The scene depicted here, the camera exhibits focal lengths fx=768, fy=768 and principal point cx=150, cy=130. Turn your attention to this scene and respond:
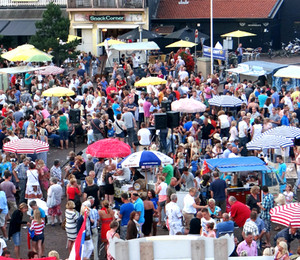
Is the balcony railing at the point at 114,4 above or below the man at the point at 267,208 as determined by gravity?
above

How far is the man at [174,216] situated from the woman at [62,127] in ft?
28.1

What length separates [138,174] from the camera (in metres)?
18.4

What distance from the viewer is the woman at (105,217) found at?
15125 mm

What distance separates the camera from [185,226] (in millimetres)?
15992

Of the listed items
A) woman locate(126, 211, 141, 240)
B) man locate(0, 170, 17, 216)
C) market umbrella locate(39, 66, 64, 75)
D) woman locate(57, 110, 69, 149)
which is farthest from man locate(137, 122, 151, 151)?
market umbrella locate(39, 66, 64, 75)

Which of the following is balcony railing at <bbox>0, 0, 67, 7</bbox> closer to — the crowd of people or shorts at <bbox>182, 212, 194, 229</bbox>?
the crowd of people

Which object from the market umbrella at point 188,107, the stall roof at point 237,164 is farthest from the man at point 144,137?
the stall roof at point 237,164

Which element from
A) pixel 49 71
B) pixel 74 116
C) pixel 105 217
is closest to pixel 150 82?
pixel 74 116

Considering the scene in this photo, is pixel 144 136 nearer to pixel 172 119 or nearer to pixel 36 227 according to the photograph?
pixel 172 119

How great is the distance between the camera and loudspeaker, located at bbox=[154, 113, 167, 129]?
20.6 m

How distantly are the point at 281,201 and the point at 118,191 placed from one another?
3735 mm

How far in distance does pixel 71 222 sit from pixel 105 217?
0.69 metres

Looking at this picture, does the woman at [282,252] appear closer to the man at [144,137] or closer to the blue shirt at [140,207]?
the blue shirt at [140,207]

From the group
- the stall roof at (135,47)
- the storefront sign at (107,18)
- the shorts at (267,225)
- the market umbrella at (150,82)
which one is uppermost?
the storefront sign at (107,18)
